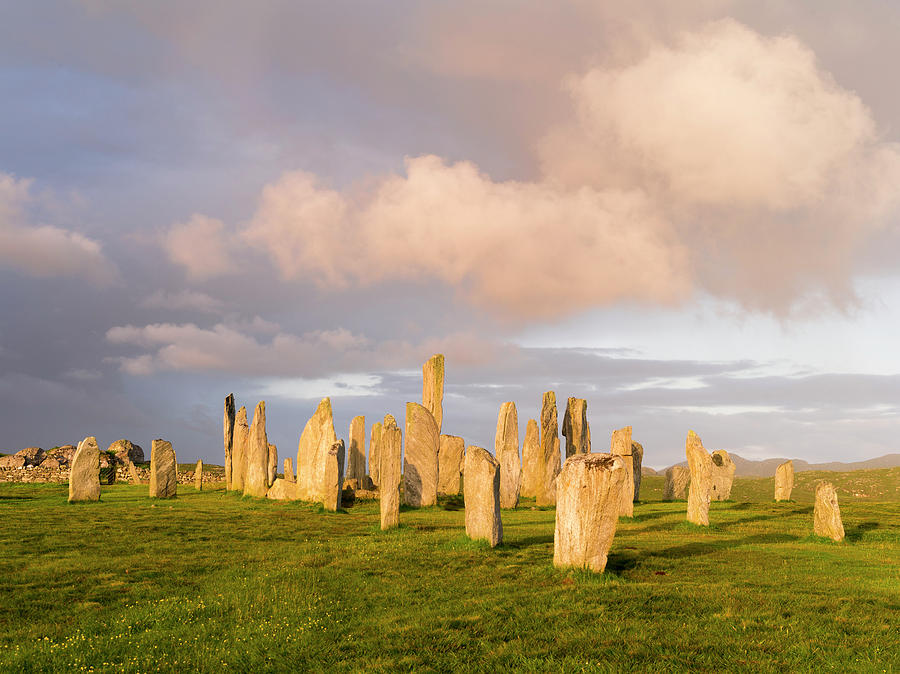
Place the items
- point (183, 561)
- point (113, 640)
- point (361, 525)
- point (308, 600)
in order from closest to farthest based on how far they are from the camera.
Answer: point (113, 640) < point (308, 600) < point (183, 561) < point (361, 525)

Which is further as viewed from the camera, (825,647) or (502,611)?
(502,611)

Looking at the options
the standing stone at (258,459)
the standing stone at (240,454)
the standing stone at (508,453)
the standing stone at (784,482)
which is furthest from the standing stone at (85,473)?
the standing stone at (784,482)

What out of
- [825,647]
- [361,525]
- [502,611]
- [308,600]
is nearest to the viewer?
[825,647]

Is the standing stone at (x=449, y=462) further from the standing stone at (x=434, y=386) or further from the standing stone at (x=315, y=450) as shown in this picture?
the standing stone at (x=315, y=450)

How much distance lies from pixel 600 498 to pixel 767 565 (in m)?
5.60

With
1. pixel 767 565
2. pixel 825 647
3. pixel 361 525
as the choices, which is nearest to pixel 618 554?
pixel 767 565

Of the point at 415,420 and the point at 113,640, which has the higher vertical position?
the point at 415,420

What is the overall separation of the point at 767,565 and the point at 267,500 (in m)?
22.6

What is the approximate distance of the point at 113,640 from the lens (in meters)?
10.0

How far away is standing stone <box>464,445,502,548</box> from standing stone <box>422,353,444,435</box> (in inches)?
833

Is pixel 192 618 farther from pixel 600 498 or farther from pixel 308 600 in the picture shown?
pixel 600 498

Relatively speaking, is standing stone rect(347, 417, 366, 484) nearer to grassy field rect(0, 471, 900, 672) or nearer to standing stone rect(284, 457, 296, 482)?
standing stone rect(284, 457, 296, 482)

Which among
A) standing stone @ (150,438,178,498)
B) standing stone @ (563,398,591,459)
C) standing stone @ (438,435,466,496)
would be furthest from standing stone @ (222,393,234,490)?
standing stone @ (563,398,591,459)

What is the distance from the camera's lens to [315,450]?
98.9 ft
